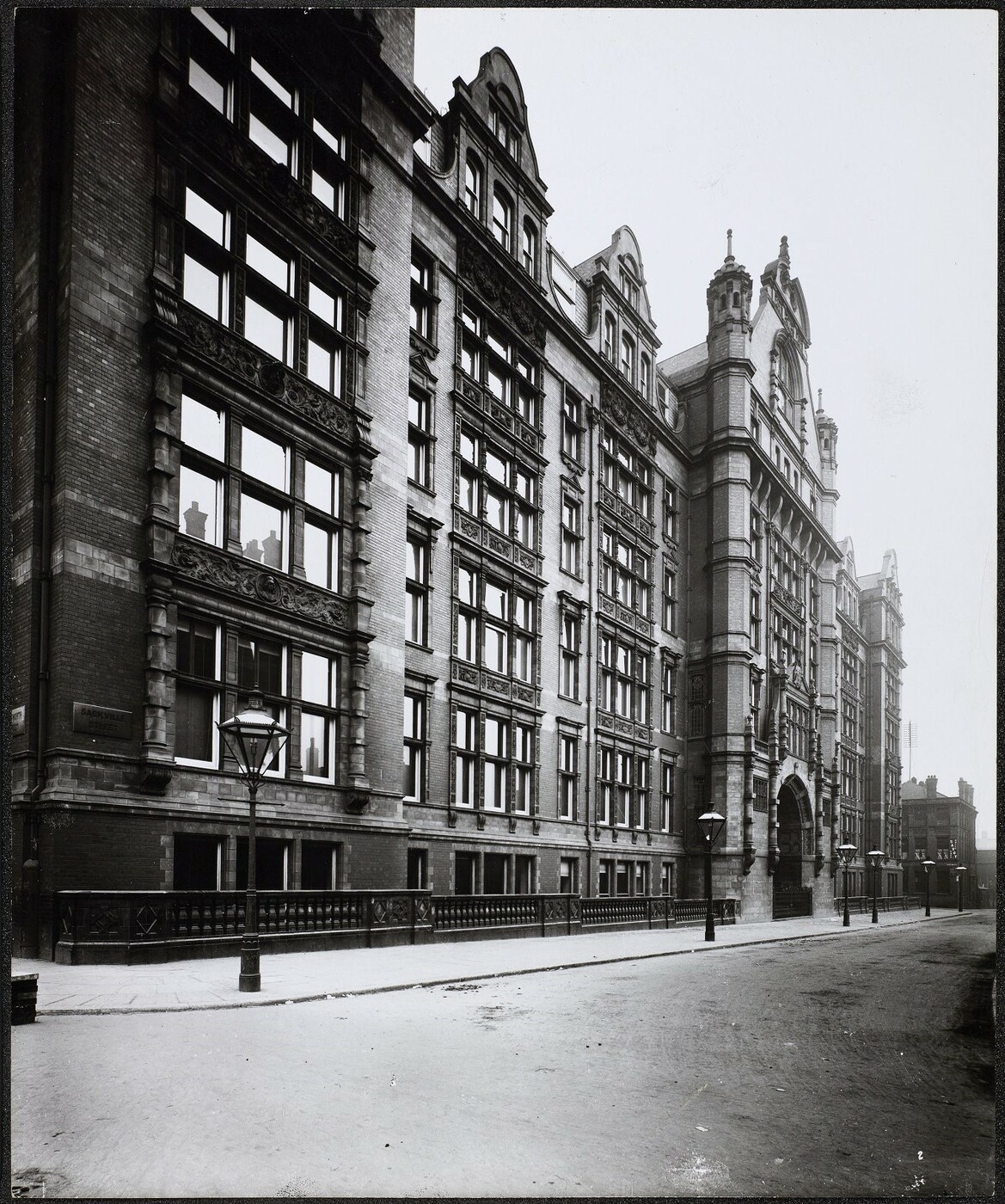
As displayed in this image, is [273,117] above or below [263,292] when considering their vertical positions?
above

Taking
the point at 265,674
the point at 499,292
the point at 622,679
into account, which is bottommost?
the point at 265,674

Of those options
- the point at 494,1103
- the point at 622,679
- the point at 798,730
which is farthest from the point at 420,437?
the point at 798,730

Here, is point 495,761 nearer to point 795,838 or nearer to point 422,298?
point 422,298

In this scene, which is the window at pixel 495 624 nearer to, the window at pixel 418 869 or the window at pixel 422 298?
the window at pixel 418 869

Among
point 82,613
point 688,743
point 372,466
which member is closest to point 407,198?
point 372,466

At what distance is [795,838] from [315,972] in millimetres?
42290

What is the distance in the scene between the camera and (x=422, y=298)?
27031 mm

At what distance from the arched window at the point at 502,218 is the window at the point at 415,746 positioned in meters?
14.2

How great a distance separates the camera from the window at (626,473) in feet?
123

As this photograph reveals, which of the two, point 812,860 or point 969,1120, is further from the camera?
point 812,860

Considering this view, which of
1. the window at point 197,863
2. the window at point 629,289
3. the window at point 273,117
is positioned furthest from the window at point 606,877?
the window at point 273,117

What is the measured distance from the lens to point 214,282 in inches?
732

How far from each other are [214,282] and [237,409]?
2.37 m

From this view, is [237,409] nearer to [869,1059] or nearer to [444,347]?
[444,347]
